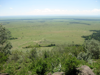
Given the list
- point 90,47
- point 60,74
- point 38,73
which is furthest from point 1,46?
point 90,47

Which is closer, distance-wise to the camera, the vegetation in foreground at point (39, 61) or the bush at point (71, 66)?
the bush at point (71, 66)

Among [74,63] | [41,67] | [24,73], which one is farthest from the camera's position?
[24,73]

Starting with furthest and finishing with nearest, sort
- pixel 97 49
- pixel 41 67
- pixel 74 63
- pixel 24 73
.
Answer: pixel 97 49, pixel 24 73, pixel 41 67, pixel 74 63

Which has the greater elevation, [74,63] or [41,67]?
[74,63]

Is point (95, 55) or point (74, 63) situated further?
point (95, 55)

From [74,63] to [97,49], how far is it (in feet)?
87.3

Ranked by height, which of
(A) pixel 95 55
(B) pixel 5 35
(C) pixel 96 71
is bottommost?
(A) pixel 95 55

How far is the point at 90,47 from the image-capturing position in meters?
35.3

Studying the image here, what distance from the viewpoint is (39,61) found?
49.0 feet

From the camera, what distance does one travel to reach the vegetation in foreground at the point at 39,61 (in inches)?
537

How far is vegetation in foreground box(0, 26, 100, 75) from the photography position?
Answer: 537 inches

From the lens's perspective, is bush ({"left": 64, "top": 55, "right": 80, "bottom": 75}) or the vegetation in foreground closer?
bush ({"left": 64, "top": 55, "right": 80, "bottom": 75})

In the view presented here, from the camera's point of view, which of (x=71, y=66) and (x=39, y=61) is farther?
(x=39, y=61)

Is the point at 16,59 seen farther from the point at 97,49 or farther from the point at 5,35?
the point at 97,49
